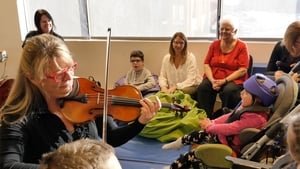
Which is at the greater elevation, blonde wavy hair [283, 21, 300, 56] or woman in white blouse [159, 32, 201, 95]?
blonde wavy hair [283, 21, 300, 56]

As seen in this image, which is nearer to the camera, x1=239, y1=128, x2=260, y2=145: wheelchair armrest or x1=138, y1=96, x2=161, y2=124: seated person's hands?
x1=138, y1=96, x2=161, y2=124: seated person's hands

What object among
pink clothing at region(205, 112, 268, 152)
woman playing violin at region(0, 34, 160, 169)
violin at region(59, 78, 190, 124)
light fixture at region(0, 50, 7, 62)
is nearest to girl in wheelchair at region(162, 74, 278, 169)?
pink clothing at region(205, 112, 268, 152)

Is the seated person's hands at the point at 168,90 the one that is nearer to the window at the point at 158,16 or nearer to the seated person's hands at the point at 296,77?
the window at the point at 158,16

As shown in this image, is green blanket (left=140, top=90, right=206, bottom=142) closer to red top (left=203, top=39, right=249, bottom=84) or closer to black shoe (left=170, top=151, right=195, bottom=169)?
red top (left=203, top=39, right=249, bottom=84)

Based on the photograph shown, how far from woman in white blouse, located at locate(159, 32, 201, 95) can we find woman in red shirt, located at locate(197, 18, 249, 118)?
Result: 14 centimetres

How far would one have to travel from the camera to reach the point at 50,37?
1.33 m

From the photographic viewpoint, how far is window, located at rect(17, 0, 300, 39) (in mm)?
4074

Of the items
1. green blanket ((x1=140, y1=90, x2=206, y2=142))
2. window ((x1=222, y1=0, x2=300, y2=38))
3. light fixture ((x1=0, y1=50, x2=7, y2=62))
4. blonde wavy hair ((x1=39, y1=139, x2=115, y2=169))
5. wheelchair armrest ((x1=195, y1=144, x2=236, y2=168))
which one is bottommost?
green blanket ((x1=140, y1=90, x2=206, y2=142))

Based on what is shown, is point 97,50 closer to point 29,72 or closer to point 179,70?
point 179,70

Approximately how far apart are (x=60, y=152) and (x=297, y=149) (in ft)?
2.97

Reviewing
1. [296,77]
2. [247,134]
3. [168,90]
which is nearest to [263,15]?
[168,90]

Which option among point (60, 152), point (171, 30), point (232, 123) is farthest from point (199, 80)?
point (60, 152)

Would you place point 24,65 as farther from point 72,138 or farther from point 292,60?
point 292,60

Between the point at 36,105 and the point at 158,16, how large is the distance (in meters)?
3.33
